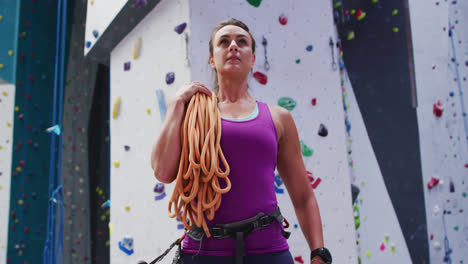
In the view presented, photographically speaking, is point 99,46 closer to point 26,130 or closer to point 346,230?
point 26,130

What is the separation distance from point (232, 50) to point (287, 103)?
3.84ft

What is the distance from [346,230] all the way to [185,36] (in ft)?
5.10

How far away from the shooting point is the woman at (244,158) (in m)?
1.23

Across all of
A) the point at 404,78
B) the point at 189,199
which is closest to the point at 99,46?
the point at 189,199

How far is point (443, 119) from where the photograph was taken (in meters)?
3.53

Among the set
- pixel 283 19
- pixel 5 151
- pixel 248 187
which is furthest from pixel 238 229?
pixel 5 151

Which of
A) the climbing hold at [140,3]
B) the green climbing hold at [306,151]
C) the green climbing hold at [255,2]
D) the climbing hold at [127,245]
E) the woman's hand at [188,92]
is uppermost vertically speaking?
the climbing hold at [140,3]

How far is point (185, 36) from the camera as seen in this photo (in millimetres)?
2373

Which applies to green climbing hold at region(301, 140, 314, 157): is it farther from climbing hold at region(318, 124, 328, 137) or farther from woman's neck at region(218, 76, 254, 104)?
woman's neck at region(218, 76, 254, 104)

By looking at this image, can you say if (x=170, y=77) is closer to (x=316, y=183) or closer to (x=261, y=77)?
(x=261, y=77)

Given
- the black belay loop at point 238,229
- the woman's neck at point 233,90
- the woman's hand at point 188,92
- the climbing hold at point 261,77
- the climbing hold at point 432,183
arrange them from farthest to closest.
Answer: the climbing hold at point 432,183 → the climbing hold at point 261,77 → the woman's neck at point 233,90 → the woman's hand at point 188,92 → the black belay loop at point 238,229

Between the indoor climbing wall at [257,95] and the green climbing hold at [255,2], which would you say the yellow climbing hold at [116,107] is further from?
the green climbing hold at [255,2]

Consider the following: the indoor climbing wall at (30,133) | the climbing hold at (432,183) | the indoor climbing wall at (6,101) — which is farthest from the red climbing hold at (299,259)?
the indoor climbing wall at (6,101)

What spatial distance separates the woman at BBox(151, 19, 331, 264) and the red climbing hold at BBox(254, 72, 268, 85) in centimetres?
97
